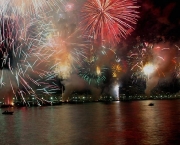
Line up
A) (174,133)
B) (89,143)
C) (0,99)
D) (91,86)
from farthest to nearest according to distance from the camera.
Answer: (91,86) → (0,99) → (174,133) → (89,143)

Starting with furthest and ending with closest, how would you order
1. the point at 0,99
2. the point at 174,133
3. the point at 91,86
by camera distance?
the point at 91,86 → the point at 0,99 → the point at 174,133

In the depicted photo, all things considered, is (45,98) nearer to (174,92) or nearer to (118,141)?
(174,92)

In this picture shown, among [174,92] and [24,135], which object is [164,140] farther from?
[174,92]

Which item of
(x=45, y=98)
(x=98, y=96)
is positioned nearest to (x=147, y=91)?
(x=98, y=96)

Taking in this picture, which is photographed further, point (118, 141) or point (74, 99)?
point (74, 99)

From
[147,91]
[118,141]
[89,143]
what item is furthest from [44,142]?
[147,91]

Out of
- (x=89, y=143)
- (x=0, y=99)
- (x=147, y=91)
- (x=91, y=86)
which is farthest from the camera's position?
(x=147, y=91)

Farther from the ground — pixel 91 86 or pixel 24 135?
pixel 91 86

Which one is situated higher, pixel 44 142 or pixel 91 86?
pixel 91 86

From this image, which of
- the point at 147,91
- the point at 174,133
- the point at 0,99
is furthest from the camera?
the point at 147,91
